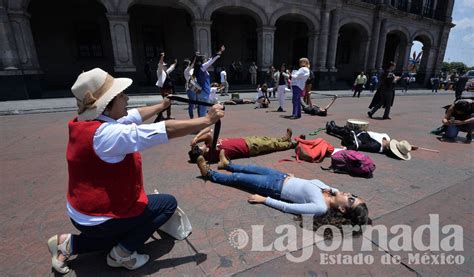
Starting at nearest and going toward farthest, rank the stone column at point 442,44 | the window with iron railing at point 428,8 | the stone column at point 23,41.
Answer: the stone column at point 23,41, the window with iron railing at point 428,8, the stone column at point 442,44

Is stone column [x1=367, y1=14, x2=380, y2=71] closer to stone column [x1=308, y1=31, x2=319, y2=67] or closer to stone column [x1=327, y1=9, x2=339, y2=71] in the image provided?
stone column [x1=327, y1=9, x2=339, y2=71]

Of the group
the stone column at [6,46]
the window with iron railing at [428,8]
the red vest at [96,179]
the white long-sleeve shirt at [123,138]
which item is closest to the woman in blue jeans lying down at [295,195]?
the red vest at [96,179]

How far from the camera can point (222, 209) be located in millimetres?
3000

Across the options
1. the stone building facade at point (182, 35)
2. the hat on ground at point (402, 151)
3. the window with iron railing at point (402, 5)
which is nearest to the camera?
the hat on ground at point (402, 151)

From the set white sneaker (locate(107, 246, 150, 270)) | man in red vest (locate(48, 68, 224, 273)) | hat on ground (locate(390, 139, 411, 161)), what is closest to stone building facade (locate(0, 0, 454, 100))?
hat on ground (locate(390, 139, 411, 161))

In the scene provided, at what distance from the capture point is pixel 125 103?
194cm

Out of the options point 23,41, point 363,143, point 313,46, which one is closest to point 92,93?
point 363,143

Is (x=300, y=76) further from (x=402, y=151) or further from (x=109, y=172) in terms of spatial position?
(x=109, y=172)

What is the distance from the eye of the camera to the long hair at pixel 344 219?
256cm

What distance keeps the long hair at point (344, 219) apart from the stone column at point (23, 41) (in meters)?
15.5

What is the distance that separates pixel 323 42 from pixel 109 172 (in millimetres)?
19894

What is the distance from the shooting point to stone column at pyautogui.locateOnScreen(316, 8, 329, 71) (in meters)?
18.5

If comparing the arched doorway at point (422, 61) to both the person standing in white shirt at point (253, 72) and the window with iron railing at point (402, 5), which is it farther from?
the person standing in white shirt at point (253, 72)

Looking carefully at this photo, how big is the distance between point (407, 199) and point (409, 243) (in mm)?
950
